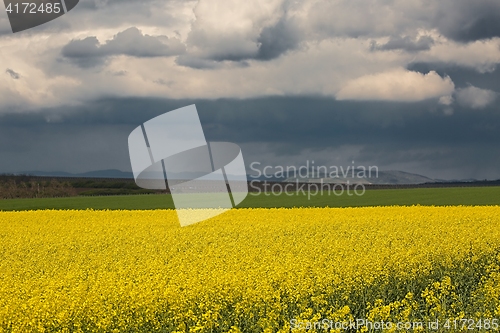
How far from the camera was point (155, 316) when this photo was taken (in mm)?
10398

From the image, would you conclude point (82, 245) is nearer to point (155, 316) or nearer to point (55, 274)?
point (55, 274)

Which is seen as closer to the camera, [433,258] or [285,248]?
[433,258]

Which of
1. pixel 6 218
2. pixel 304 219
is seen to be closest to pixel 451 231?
pixel 304 219

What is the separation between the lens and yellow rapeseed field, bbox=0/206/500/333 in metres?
9.98

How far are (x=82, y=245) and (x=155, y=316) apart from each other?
998 cm

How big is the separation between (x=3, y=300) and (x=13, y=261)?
6.40 meters

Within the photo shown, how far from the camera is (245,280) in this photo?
11.6 m

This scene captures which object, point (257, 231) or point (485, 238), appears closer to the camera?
point (485, 238)

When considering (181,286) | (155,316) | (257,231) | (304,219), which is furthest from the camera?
(304,219)

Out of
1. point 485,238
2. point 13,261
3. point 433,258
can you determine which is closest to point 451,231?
point 485,238

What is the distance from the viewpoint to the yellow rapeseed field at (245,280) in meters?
9.98

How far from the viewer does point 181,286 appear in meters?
11.2

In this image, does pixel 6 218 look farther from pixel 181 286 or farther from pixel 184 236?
pixel 181 286

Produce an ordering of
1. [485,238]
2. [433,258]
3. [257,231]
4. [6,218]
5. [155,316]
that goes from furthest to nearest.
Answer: [6,218], [257,231], [485,238], [433,258], [155,316]
